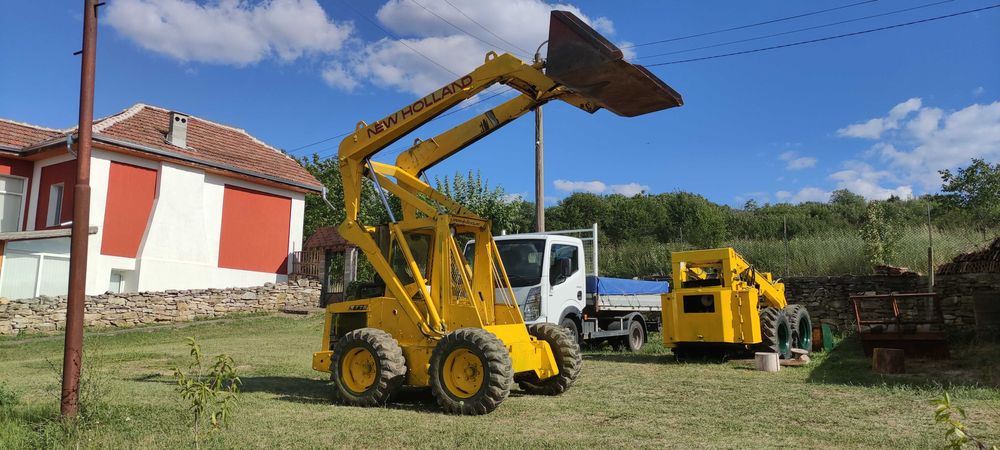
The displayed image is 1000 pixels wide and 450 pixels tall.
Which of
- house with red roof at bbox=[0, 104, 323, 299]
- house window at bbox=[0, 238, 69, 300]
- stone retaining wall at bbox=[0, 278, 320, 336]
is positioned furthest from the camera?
house with red roof at bbox=[0, 104, 323, 299]

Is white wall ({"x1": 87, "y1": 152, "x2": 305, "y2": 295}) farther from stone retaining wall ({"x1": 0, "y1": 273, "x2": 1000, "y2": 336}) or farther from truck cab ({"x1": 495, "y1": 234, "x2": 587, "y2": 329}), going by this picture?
truck cab ({"x1": 495, "y1": 234, "x2": 587, "y2": 329})

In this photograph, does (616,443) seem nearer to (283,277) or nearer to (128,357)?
(128,357)

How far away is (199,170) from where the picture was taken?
2345 cm

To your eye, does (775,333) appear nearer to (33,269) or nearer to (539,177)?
(539,177)

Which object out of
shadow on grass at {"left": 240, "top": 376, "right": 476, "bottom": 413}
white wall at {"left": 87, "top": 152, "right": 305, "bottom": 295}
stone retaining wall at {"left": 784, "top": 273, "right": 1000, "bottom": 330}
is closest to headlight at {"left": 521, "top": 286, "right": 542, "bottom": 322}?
shadow on grass at {"left": 240, "top": 376, "right": 476, "bottom": 413}

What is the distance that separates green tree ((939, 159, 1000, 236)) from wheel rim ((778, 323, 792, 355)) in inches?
430

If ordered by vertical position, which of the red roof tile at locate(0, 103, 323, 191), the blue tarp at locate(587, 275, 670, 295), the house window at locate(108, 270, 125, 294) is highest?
the red roof tile at locate(0, 103, 323, 191)

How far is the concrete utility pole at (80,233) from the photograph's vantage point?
5902mm

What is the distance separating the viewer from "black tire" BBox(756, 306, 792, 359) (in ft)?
40.2

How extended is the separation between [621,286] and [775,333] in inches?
140

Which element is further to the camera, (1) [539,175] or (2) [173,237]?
(2) [173,237]

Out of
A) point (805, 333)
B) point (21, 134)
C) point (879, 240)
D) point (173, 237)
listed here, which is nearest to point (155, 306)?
point (173, 237)

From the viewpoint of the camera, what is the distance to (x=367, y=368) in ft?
26.0

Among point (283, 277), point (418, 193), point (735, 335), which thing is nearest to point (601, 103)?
point (418, 193)
